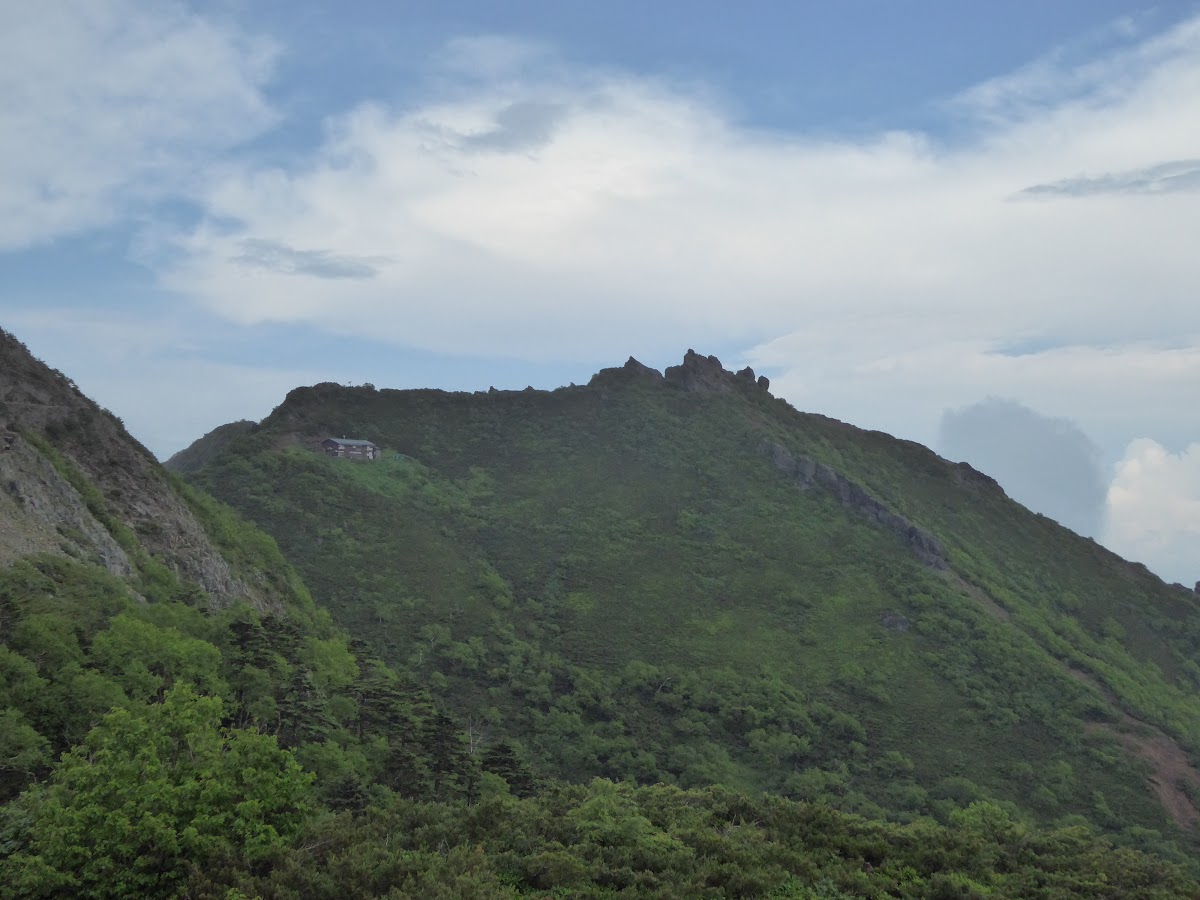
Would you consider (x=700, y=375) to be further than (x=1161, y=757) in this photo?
Yes

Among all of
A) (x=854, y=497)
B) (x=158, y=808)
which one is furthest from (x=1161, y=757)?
(x=158, y=808)

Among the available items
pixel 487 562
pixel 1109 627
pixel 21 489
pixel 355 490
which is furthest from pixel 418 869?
pixel 1109 627

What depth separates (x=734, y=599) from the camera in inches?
3219

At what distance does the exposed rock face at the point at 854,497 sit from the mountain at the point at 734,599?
0.76 ft

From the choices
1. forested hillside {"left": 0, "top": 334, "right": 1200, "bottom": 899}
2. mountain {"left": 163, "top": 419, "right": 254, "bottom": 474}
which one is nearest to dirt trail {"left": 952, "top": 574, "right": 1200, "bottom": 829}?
forested hillside {"left": 0, "top": 334, "right": 1200, "bottom": 899}

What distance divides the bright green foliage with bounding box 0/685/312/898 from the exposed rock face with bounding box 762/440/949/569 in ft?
261

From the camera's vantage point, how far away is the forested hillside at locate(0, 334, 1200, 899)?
22797mm

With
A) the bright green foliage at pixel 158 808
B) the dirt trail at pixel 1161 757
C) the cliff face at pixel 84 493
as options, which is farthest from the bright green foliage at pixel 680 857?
the dirt trail at pixel 1161 757

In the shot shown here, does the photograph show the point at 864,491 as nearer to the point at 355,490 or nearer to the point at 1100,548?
the point at 1100,548

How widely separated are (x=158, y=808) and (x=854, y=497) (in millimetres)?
86474

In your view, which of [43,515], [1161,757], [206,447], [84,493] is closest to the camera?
[43,515]

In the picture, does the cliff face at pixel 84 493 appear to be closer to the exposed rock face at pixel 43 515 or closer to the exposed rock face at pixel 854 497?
the exposed rock face at pixel 43 515

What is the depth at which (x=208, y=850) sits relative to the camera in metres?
21.2

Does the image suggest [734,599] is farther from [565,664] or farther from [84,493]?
[84,493]
